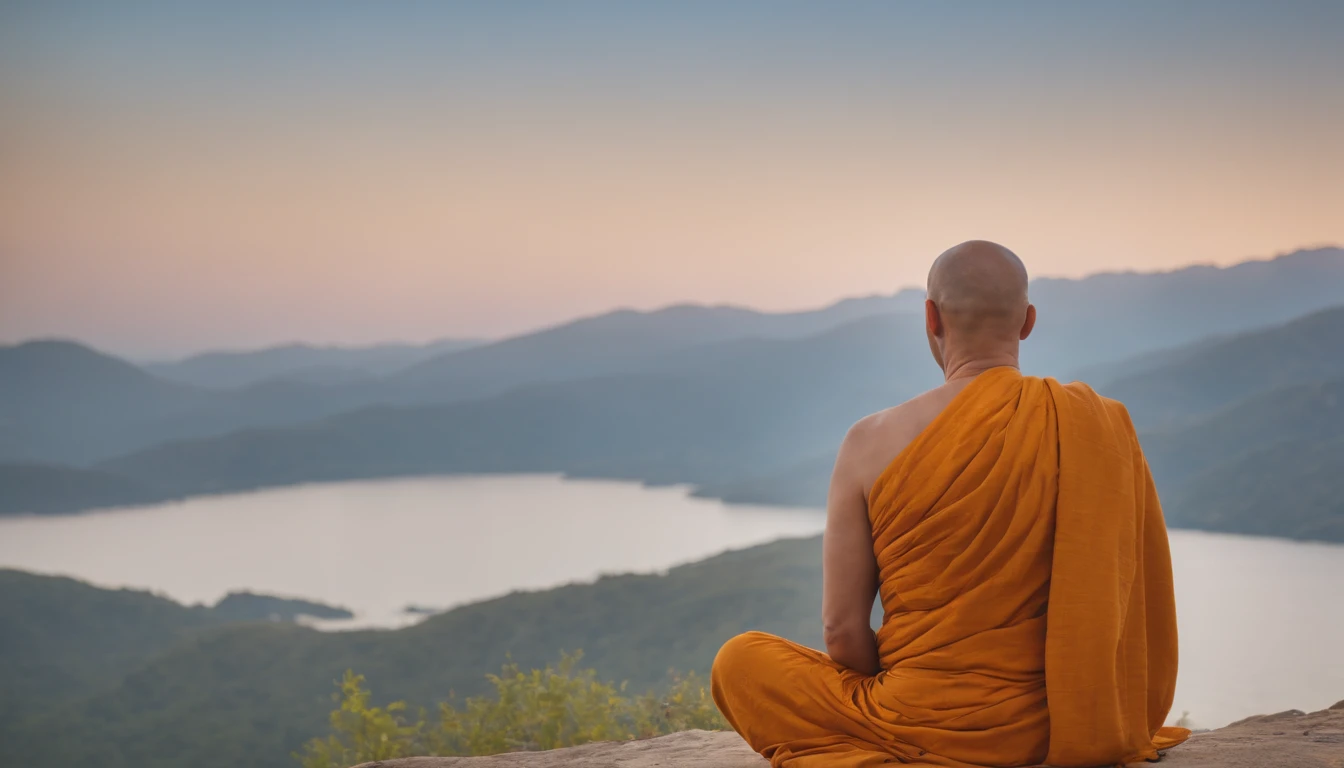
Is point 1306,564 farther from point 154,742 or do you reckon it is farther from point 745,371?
point 745,371

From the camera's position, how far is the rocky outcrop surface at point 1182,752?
2.96m

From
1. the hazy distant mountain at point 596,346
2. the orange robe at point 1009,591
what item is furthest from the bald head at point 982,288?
the hazy distant mountain at point 596,346

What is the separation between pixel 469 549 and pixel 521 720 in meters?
68.0

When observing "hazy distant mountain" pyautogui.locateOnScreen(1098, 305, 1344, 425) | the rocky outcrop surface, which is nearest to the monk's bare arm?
the rocky outcrop surface

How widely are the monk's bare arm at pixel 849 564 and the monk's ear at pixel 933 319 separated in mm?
428

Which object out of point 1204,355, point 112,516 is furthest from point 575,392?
point 1204,355

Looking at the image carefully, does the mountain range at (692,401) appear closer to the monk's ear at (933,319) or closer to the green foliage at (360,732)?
the green foliage at (360,732)

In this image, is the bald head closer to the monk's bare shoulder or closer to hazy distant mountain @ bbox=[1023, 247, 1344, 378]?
the monk's bare shoulder

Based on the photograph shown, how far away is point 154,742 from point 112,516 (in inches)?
1958

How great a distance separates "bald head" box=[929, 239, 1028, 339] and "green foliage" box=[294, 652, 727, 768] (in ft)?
12.2

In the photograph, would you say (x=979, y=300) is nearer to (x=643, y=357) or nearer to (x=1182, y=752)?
(x=1182, y=752)

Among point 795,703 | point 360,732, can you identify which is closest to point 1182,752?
point 795,703

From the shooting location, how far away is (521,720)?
6.27 m

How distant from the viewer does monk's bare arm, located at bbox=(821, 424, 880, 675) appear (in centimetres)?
283
